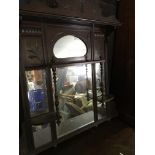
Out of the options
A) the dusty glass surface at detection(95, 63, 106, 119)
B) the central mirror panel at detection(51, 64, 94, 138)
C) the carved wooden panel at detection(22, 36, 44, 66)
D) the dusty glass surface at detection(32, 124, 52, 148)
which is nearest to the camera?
the carved wooden panel at detection(22, 36, 44, 66)

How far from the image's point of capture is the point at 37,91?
1.59 m

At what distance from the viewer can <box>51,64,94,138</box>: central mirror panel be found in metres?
1.79

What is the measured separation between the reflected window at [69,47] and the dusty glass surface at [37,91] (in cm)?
30

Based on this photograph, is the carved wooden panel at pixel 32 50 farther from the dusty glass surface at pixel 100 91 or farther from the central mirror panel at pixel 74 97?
the dusty glass surface at pixel 100 91

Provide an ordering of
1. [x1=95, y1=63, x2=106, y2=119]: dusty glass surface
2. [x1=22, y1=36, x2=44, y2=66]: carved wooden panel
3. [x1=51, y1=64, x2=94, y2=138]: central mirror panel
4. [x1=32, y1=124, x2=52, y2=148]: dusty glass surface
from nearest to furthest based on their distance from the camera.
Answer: [x1=22, y1=36, x2=44, y2=66]: carved wooden panel < [x1=32, y1=124, x2=52, y2=148]: dusty glass surface < [x1=51, y1=64, x2=94, y2=138]: central mirror panel < [x1=95, y1=63, x2=106, y2=119]: dusty glass surface

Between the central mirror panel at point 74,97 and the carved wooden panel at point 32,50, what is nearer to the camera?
the carved wooden panel at point 32,50

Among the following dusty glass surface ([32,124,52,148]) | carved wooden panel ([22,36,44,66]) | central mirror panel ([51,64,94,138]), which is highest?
carved wooden panel ([22,36,44,66])

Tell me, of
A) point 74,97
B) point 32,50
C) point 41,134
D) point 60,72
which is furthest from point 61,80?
point 41,134

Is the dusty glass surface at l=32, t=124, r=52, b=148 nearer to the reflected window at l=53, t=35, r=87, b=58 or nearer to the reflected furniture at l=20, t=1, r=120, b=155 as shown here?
the reflected furniture at l=20, t=1, r=120, b=155

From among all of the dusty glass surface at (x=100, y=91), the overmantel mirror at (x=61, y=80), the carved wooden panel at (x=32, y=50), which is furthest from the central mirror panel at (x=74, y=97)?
the carved wooden panel at (x=32, y=50)

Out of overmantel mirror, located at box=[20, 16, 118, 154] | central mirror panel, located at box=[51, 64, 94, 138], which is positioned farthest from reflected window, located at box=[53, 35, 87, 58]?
central mirror panel, located at box=[51, 64, 94, 138]

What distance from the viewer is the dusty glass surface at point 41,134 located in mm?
1593

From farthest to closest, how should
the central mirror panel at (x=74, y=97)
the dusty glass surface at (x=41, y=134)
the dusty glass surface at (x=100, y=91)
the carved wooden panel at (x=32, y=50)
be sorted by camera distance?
1. the dusty glass surface at (x=100, y=91)
2. the central mirror panel at (x=74, y=97)
3. the dusty glass surface at (x=41, y=134)
4. the carved wooden panel at (x=32, y=50)

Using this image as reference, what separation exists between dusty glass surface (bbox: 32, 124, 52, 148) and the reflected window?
2.51 feet
